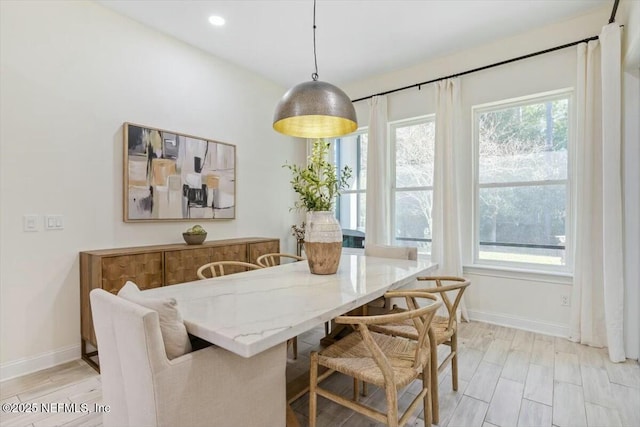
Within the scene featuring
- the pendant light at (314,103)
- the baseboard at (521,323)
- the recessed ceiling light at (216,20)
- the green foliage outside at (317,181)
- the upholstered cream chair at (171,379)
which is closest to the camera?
the upholstered cream chair at (171,379)

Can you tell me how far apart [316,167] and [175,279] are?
1.79 m

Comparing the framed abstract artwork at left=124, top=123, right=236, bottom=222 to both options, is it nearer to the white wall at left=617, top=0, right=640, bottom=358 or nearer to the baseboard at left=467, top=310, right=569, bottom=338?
the baseboard at left=467, top=310, right=569, bottom=338

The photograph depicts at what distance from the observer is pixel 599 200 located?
9.28 ft

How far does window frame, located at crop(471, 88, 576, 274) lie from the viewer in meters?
3.12

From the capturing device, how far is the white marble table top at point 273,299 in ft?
3.77

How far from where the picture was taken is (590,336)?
2855mm

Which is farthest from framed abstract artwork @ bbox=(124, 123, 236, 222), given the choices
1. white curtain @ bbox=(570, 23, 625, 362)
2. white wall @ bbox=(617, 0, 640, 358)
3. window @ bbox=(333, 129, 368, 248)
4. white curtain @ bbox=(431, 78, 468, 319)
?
white wall @ bbox=(617, 0, 640, 358)

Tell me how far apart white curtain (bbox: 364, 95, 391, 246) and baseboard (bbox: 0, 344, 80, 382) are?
3.19 meters

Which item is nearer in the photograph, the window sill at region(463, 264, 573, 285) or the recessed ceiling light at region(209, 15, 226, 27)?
the recessed ceiling light at region(209, 15, 226, 27)

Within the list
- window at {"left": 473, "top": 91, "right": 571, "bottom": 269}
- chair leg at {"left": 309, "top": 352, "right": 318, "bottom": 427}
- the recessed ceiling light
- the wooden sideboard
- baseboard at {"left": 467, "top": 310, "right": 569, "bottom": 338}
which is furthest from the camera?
window at {"left": 473, "top": 91, "right": 571, "bottom": 269}

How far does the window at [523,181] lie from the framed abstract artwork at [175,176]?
2.91 metres

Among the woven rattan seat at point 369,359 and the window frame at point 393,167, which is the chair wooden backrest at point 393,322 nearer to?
the woven rattan seat at point 369,359

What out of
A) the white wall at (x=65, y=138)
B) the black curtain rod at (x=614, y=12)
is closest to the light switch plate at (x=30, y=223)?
the white wall at (x=65, y=138)

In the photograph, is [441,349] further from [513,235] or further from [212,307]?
[212,307]
